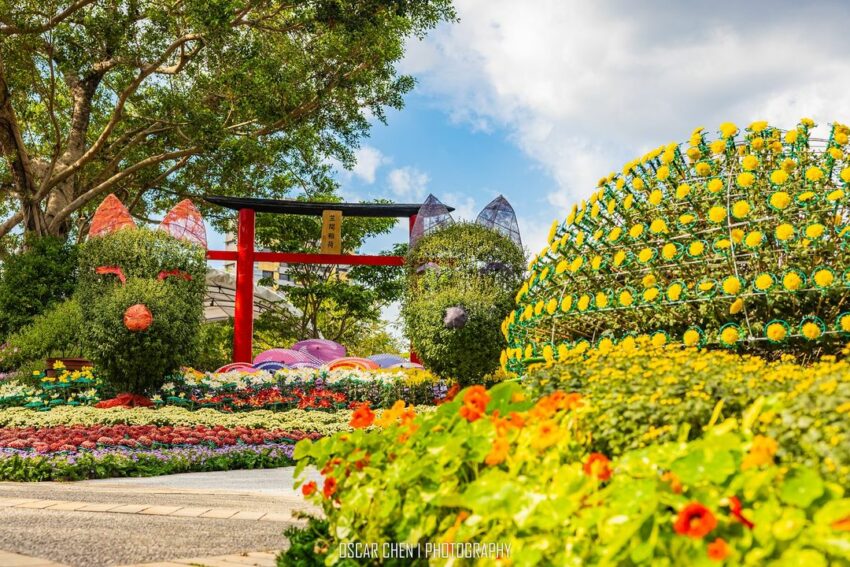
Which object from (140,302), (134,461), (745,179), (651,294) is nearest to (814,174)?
(745,179)

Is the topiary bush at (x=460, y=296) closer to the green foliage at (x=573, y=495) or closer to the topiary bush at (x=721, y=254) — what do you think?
the topiary bush at (x=721, y=254)

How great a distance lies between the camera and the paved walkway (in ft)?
11.9

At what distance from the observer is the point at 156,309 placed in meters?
12.3

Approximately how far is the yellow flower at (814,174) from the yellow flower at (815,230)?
47 cm

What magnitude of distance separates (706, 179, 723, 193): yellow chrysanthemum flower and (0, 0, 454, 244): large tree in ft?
42.5

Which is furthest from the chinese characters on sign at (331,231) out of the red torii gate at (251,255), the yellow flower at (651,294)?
the yellow flower at (651,294)

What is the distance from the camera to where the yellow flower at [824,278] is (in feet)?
17.6

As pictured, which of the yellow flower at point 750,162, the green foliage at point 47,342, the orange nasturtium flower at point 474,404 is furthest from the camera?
the green foliage at point 47,342

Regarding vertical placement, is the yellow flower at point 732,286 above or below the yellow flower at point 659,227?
below

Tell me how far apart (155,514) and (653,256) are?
3.98 metres

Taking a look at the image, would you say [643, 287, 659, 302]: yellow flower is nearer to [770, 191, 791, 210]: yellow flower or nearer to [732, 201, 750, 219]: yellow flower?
[732, 201, 750, 219]: yellow flower

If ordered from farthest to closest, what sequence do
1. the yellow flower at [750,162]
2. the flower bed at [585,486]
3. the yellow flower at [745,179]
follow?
the yellow flower at [750,162], the yellow flower at [745,179], the flower bed at [585,486]

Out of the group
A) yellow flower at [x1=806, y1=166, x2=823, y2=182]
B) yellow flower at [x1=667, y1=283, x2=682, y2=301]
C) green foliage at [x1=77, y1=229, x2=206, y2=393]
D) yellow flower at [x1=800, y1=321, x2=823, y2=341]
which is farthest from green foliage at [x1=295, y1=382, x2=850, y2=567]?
green foliage at [x1=77, y1=229, x2=206, y2=393]

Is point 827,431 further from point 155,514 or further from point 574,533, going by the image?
point 155,514
